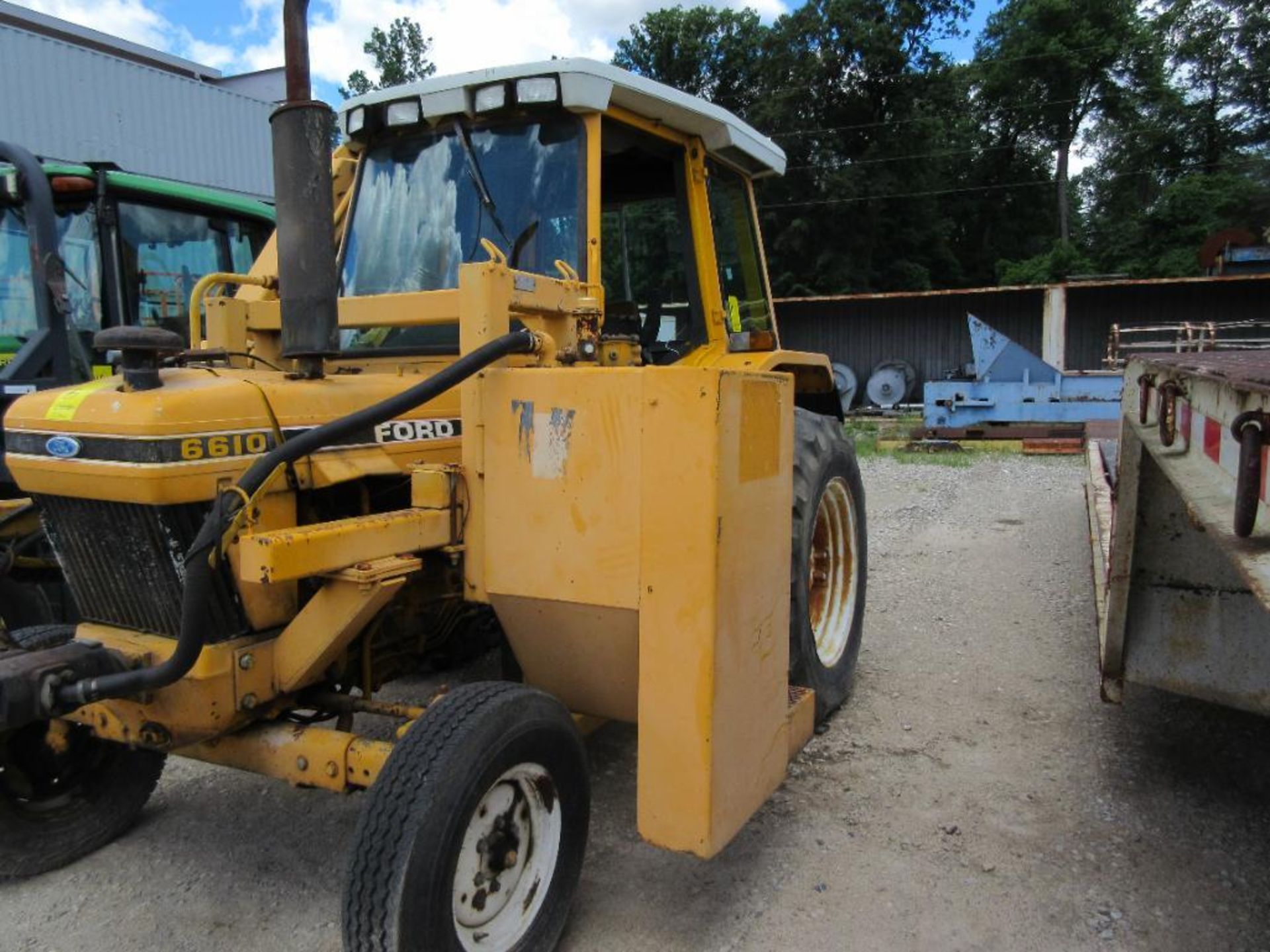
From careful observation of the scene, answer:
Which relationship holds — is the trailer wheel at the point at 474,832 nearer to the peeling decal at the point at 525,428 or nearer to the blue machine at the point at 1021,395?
the peeling decal at the point at 525,428

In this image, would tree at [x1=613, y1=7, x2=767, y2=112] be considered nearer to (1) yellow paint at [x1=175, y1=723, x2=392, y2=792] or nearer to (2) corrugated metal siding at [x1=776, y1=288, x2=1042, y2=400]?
(2) corrugated metal siding at [x1=776, y1=288, x2=1042, y2=400]

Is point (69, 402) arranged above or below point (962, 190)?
below

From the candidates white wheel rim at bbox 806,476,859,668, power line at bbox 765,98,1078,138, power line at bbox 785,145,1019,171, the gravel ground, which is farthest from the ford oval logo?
power line at bbox 765,98,1078,138

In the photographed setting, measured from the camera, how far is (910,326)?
21.2 m

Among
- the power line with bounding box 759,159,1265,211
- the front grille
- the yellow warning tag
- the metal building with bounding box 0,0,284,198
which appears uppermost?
the power line with bounding box 759,159,1265,211

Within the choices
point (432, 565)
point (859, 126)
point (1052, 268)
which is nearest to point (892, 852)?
point (432, 565)

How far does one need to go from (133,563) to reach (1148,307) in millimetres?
21485

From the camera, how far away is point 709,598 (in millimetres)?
2227

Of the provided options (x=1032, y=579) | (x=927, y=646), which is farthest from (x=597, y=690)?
(x=1032, y=579)

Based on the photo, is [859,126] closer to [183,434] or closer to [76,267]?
[76,267]

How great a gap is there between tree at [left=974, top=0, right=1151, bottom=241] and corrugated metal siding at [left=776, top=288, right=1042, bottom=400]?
14971 millimetres

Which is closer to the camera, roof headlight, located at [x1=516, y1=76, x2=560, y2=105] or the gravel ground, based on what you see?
the gravel ground

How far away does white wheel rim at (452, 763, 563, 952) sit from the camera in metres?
2.15

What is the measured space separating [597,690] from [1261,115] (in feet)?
134
